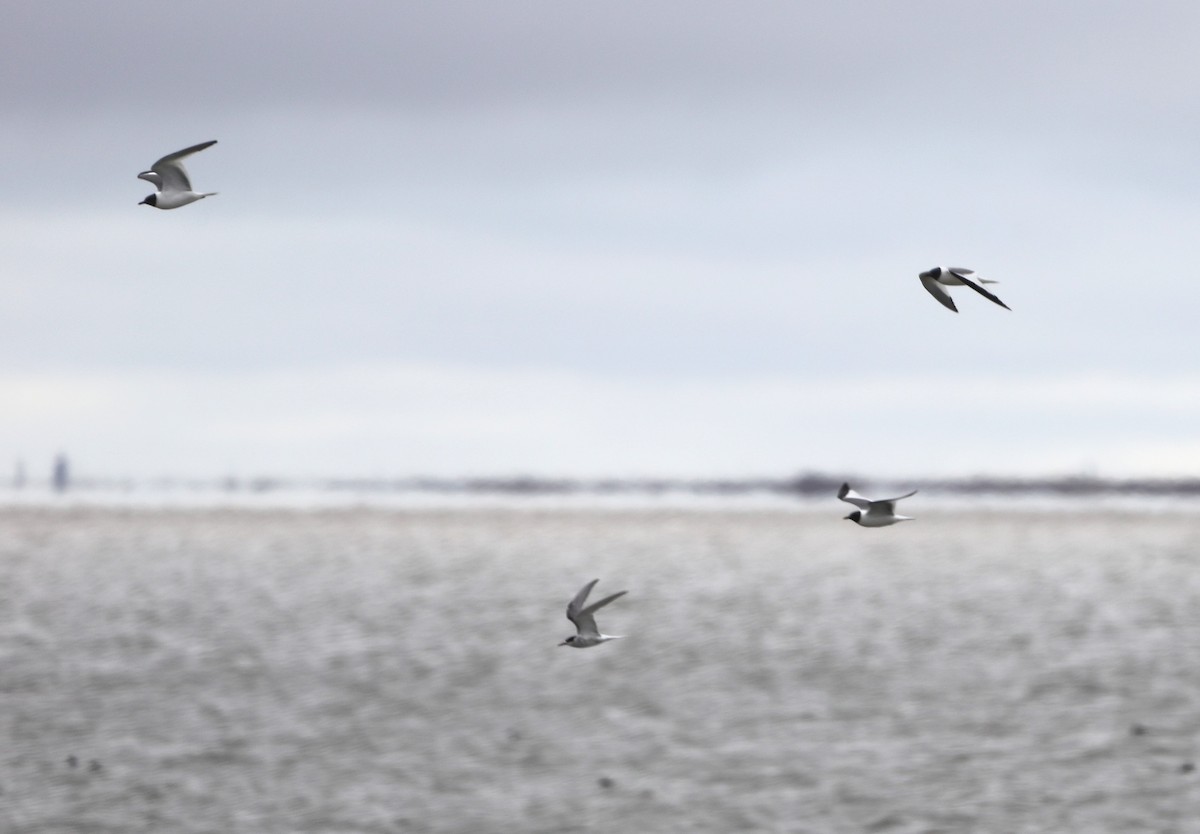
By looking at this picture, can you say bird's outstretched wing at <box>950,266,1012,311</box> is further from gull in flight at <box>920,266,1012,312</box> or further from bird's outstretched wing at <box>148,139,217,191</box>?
bird's outstretched wing at <box>148,139,217,191</box>

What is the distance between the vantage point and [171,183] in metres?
20.4

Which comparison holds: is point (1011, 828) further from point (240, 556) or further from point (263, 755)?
point (240, 556)

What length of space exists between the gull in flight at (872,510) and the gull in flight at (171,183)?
7.52 m

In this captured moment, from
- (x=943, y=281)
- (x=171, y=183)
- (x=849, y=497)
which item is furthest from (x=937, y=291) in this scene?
(x=171, y=183)

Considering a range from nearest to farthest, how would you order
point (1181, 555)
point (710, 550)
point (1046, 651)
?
point (1046, 651), point (1181, 555), point (710, 550)

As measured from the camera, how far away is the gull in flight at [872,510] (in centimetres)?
1762

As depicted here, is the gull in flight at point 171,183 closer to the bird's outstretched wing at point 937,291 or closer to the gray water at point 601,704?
the bird's outstretched wing at point 937,291

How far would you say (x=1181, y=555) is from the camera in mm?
115000

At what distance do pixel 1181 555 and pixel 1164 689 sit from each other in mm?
65121

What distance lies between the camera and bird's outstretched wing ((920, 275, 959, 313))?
17817mm

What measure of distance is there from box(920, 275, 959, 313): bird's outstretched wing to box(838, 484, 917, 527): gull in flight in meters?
2.08

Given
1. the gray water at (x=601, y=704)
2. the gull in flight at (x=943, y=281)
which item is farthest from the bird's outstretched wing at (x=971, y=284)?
the gray water at (x=601, y=704)

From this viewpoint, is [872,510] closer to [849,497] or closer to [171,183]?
[849,497]

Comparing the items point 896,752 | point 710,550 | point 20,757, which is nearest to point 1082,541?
point 710,550
